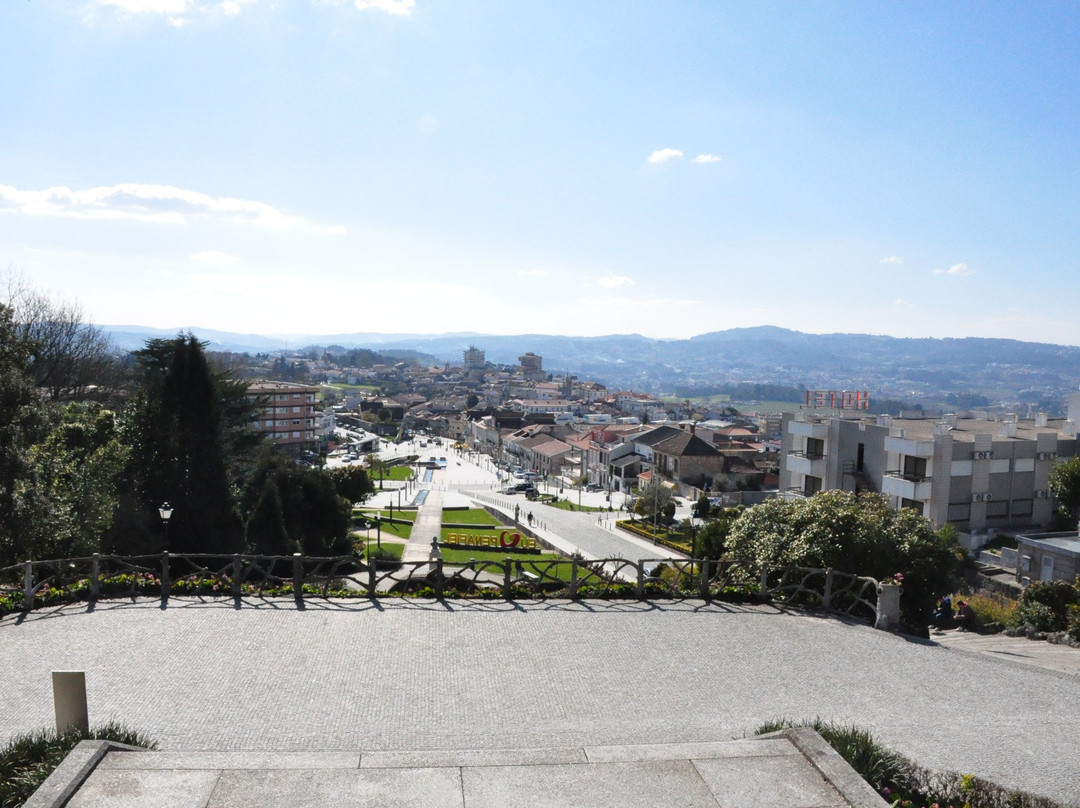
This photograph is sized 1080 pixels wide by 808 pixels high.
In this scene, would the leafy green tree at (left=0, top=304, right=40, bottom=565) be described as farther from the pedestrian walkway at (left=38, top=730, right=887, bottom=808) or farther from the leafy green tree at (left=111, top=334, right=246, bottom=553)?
the pedestrian walkway at (left=38, top=730, right=887, bottom=808)

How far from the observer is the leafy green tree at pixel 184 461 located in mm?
26141

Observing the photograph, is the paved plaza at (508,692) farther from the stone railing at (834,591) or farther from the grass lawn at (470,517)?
the grass lawn at (470,517)

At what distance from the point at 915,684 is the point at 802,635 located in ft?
6.82

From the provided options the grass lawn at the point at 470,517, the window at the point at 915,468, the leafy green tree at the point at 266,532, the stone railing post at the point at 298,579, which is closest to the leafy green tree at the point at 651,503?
the grass lawn at the point at 470,517

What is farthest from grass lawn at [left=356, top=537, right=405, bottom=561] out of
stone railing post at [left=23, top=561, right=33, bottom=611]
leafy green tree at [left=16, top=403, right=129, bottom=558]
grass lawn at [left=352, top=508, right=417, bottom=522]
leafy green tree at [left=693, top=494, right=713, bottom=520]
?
stone railing post at [left=23, top=561, right=33, bottom=611]

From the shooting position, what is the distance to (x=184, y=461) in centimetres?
2667

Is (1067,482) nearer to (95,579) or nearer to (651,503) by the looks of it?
(651,503)

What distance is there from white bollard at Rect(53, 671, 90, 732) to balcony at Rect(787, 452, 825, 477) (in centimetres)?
3572

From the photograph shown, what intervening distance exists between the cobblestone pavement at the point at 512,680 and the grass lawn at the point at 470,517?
157 ft

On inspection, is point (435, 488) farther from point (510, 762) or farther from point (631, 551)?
point (510, 762)

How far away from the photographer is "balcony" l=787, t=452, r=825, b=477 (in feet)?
126

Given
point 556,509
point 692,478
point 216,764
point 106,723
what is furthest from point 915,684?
point 692,478

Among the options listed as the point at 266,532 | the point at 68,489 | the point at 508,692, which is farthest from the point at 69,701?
the point at 266,532

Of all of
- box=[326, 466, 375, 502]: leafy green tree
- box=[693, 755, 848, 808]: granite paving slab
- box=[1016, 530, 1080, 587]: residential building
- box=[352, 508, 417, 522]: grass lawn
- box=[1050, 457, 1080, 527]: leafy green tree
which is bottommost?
box=[352, 508, 417, 522]: grass lawn
